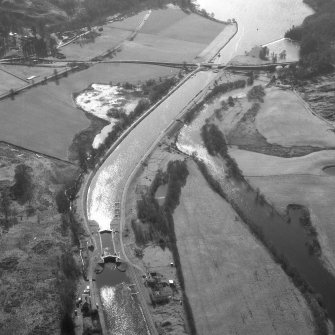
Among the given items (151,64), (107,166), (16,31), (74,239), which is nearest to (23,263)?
(74,239)

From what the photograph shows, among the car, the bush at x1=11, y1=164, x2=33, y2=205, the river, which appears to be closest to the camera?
the river

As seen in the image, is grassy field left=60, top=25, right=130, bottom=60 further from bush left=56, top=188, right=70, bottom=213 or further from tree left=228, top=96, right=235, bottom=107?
bush left=56, top=188, right=70, bottom=213

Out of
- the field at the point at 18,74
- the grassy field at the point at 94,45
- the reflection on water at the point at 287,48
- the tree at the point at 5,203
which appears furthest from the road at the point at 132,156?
the field at the point at 18,74

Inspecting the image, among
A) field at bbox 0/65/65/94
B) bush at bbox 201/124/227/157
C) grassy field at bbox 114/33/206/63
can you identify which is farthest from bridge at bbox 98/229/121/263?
grassy field at bbox 114/33/206/63

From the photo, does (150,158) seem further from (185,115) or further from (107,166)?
(185,115)

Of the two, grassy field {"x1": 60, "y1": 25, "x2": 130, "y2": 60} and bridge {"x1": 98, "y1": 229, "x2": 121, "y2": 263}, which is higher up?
grassy field {"x1": 60, "y1": 25, "x2": 130, "y2": 60}

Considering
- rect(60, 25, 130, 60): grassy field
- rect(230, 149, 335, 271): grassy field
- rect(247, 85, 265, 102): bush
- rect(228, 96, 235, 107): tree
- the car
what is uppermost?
rect(60, 25, 130, 60): grassy field

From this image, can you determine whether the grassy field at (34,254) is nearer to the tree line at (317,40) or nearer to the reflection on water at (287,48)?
the tree line at (317,40)
